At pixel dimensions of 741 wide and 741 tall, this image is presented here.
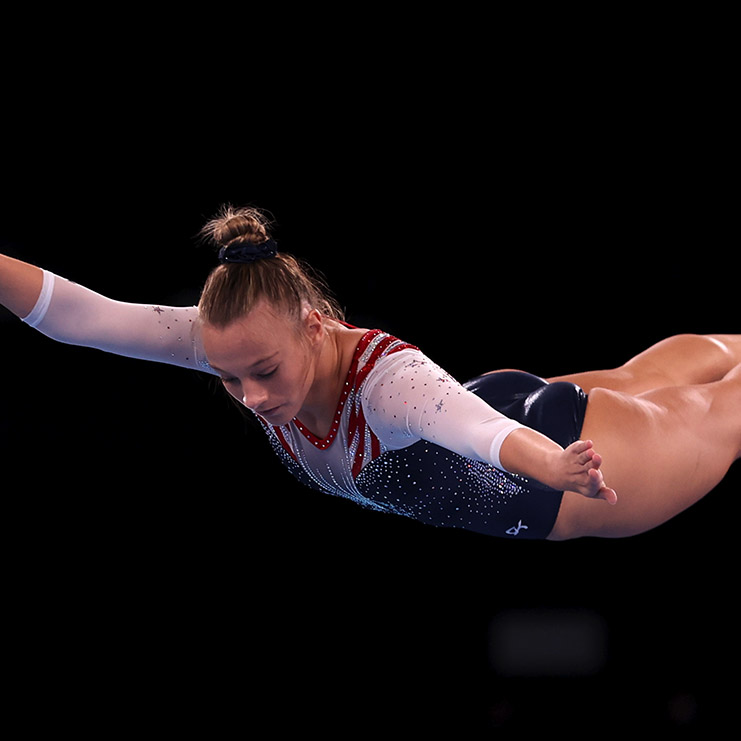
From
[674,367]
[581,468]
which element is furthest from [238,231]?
[674,367]

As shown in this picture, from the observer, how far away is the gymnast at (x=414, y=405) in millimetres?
1571

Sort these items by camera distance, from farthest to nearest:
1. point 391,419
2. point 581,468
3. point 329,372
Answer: point 329,372 → point 391,419 → point 581,468

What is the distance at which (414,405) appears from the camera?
157 cm

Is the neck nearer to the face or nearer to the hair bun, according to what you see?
the face

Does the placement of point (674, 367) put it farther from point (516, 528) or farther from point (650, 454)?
point (516, 528)

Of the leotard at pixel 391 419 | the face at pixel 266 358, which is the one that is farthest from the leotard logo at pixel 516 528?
the face at pixel 266 358

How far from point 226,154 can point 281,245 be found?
327 mm

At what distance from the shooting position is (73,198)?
10.2 feet

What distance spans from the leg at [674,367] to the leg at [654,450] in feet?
0.41

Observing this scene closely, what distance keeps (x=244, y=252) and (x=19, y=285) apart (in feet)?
1.51

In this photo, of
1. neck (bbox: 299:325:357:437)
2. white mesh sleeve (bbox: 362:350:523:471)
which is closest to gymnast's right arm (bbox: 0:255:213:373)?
neck (bbox: 299:325:357:437)

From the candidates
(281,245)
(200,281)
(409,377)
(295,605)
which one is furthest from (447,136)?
(409,377)

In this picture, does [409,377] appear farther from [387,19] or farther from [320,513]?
Result: [387,19]

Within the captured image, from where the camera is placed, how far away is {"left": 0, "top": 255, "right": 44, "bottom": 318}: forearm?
5.98 ft
